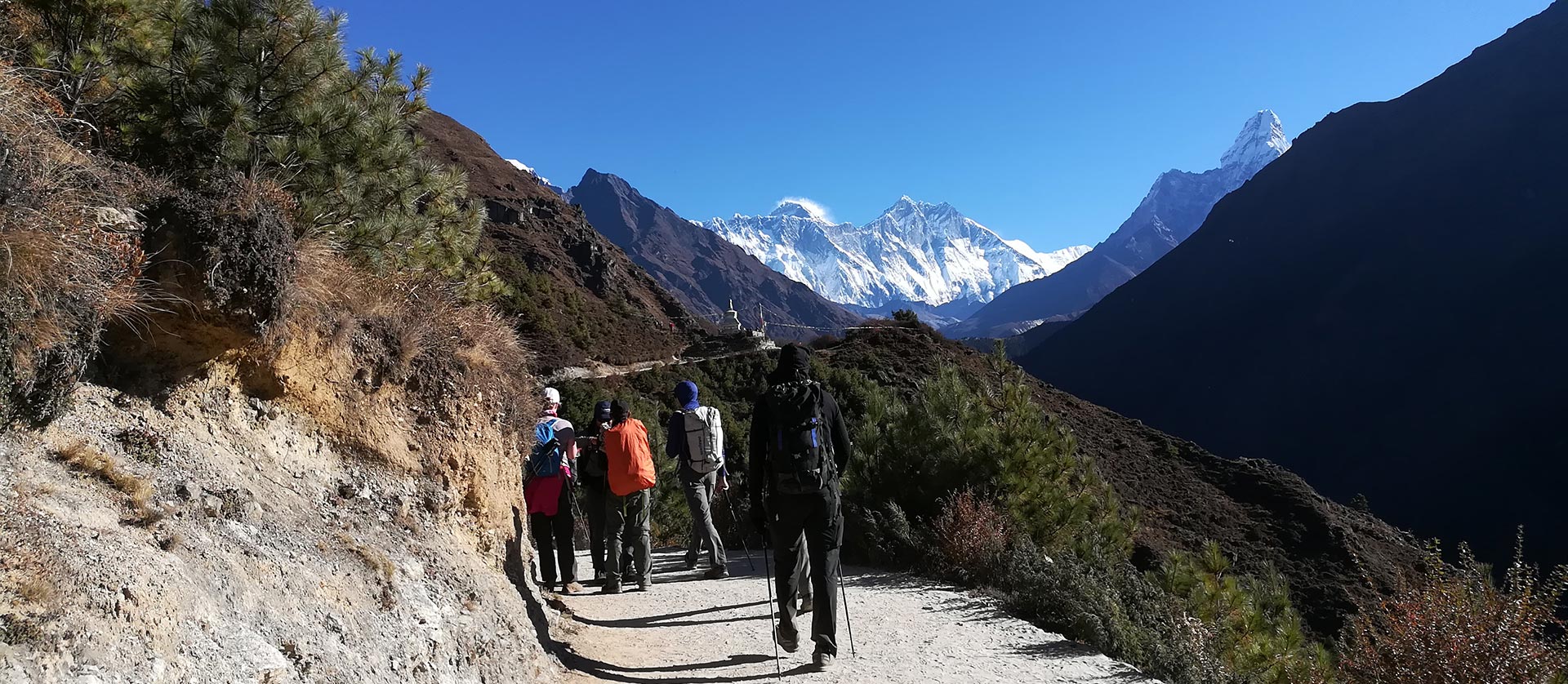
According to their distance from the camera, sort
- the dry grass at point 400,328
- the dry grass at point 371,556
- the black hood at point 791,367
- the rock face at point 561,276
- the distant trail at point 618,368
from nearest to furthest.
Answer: the dry grass at point 371,556 < the dry grass at point 400,328 < the black hood at point 791,367 < the distant trail at point 618,368 < the rock face at point 561,276

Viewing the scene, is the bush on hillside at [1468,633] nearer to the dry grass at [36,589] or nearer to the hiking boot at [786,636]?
the hiking boot at [786,636]

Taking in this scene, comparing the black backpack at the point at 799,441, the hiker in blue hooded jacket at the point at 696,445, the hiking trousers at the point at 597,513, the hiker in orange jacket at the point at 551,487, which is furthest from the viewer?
the hiking trousers at the point at 597,513

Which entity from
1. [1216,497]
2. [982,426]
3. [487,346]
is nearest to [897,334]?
[1216,497]

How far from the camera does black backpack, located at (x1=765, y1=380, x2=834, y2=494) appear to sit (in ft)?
15.2

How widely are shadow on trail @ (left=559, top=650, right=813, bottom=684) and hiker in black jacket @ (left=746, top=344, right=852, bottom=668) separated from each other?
26cm

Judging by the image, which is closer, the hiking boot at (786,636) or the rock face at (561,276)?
the hiking boot at (786,636)

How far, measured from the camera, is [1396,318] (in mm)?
93562

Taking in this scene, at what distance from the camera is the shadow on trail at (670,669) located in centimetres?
463

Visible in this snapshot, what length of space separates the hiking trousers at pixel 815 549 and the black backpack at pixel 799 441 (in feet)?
0.31

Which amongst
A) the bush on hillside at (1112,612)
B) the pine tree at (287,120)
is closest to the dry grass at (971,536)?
the bush on hillside at (1112,612)

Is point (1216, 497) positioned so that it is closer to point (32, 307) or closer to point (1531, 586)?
point (1531, 586)

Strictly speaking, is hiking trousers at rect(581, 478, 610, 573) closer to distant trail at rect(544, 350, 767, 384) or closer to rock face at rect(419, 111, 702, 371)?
distant trail at rect(544, 350, 767, 384)

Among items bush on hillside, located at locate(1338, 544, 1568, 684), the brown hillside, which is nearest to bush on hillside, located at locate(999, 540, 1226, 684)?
bush on hillside, located at locate(1338, 544, 1568, 684)

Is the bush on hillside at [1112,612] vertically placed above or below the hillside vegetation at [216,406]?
below
